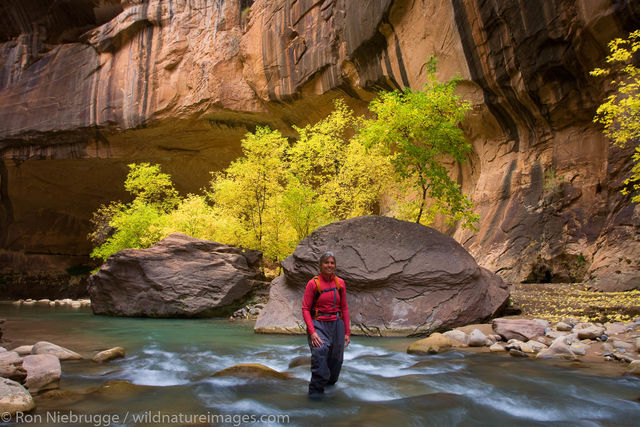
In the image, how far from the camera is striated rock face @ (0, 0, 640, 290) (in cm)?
1271

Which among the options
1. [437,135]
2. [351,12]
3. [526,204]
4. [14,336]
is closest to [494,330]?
[437,135]

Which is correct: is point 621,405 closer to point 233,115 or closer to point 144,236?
point 144,236

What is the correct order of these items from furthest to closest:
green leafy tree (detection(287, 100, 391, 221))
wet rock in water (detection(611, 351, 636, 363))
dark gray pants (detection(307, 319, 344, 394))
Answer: green leafy tree (detection(287, 100, 391, 221)) → wet rock in water (detection(611, 351, 636, 363)) → dark gray pants (detection(307, 319, 344, 394))

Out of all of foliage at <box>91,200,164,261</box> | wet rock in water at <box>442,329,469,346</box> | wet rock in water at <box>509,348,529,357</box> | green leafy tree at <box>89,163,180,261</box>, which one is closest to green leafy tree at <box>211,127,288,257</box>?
green leafy tree at <box>89,163,180,261</box>

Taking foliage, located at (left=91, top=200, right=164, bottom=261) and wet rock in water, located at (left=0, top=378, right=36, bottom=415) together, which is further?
foliage, located at (left=91, top=200, right=164, bottom=261)

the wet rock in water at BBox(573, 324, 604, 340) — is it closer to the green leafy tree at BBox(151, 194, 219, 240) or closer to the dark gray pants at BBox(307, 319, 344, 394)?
the dark gray pants at BBox(307, 319, 344, 394)

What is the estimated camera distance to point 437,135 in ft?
37.0

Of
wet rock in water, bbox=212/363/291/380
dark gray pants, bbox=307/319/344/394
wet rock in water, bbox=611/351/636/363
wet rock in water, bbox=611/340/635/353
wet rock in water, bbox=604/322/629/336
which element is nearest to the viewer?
dark gray pants, bbox=307/319/344/394

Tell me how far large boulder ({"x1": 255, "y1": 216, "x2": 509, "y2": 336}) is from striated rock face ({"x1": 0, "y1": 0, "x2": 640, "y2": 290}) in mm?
4114

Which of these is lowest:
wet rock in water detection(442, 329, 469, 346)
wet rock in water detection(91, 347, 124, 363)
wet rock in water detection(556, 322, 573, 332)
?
wet rock in water detection(91, 347, 124, 363)

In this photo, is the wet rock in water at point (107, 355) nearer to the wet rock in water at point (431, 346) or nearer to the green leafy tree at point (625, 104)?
the wet rock in water at point (431, 346)

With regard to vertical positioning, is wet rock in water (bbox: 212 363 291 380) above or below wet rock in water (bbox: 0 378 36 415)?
below

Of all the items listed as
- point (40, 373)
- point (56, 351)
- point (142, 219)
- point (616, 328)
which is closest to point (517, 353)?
point (616, 328)

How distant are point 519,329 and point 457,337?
0.95 metres
